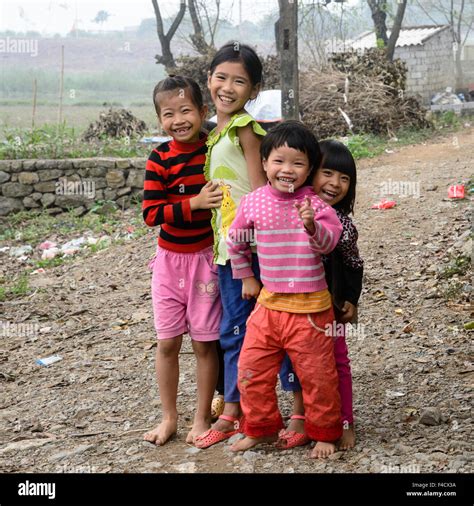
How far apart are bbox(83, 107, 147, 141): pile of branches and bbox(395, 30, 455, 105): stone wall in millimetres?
9137

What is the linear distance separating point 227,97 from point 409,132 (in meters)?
10.7

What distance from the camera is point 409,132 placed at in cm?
1341

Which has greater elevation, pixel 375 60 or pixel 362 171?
pixel 375 60

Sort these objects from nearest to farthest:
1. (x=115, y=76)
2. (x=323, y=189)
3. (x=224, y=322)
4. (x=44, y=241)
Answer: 1. (x=323, y=189)
2. (x=224, y=322)
3. (x=44, y=241)
4. (x=115, y=76)

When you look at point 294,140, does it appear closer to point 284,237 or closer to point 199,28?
point 284,237

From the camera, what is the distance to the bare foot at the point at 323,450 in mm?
3182

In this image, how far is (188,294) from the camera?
3.44 m

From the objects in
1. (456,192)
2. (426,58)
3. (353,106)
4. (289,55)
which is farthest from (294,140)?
(426,58)

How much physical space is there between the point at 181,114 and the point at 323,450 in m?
1.47

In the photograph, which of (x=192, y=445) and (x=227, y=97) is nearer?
(x=227, y=97)

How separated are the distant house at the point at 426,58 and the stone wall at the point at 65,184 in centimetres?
1133

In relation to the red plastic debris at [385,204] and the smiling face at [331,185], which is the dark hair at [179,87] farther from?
the red plastic debris at [385,204]

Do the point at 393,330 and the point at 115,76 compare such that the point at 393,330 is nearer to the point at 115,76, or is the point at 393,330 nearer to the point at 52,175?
the point at 52,175

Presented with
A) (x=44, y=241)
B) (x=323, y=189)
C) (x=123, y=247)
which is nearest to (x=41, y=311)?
(x=123, y=247)
